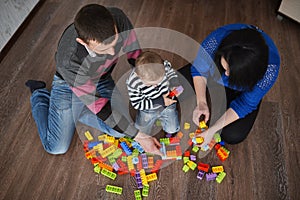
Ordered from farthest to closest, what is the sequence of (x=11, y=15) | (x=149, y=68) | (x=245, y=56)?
(x=11, y=15) → (x=149, y=68) → (x=245, y=56)

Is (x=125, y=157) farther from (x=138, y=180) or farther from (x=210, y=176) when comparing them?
(x=210, y=176)

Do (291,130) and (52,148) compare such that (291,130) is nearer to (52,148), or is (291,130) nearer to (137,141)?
(137,141)

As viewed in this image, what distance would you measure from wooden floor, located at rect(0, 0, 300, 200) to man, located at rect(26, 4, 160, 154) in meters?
0.14

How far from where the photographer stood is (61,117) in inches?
59.4

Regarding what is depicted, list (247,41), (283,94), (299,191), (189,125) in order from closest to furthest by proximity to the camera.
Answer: (247,41), (299,191), (189,125), (283,94)

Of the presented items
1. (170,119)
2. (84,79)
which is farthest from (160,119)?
(84,79)

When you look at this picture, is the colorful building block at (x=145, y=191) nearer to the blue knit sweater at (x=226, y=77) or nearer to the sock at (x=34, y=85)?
the blue knit sweater at (x=226, y=77)

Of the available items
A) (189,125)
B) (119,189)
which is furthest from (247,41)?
(119,189)

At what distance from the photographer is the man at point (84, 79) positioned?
1.10 metres

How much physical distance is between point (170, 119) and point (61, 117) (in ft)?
1.98

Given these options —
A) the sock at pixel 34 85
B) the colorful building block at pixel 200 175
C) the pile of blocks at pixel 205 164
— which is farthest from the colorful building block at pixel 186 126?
the sock at pixel 34 85

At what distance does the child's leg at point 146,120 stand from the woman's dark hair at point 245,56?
56cm

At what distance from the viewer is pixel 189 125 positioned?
5.35 feet

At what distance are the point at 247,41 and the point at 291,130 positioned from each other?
82 centimetres
